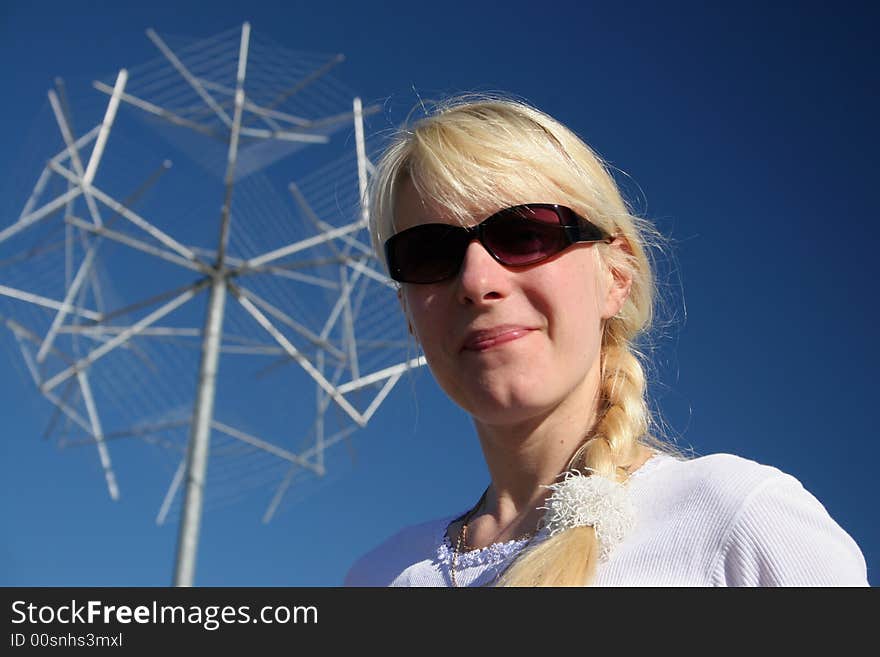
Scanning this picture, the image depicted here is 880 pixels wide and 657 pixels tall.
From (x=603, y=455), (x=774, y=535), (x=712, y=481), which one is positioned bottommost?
(x=774, y=535)

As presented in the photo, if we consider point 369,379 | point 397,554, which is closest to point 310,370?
point 369,379

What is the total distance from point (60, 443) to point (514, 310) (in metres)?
9.86

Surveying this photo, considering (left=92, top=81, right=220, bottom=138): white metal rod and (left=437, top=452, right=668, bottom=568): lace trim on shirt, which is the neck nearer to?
(left=437, top=452, right=668, bottom=568): lace trim on shirt

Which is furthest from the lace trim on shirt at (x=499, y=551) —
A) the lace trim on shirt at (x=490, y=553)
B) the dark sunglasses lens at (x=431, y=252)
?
the dark sunglasses lens at (x=431, y=252)

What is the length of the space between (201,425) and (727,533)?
22.4 feet

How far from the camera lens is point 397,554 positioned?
2.79 m

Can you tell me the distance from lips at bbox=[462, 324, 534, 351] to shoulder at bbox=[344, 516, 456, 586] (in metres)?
0.76

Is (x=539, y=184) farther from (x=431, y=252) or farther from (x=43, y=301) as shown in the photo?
(x=43, y=301)

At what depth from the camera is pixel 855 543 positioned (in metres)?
1.87

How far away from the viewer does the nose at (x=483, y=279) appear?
218 cm

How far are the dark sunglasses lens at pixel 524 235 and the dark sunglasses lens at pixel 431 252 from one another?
0.09 metres

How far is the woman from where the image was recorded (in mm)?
1974

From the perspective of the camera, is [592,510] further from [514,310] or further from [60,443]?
[60,443]

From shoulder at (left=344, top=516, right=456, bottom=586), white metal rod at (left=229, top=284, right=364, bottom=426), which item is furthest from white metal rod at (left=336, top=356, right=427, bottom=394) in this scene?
shoulder at (left=344, top=516, right=456, bottom=586)
